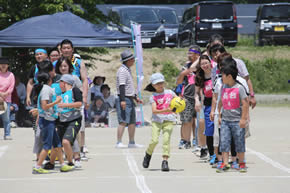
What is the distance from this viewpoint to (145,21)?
31.3m

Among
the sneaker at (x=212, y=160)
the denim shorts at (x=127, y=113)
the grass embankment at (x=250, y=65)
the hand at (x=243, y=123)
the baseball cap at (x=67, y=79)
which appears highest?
the baseball cap at (x=67, y=79)

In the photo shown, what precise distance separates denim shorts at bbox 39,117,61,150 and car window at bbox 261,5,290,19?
2299cm

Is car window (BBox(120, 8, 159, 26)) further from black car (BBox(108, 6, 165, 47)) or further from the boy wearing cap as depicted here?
the boy wearing cap

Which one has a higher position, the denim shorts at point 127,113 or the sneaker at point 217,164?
the denim shorts at point 127,113

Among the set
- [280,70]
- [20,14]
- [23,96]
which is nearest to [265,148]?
[23,96]

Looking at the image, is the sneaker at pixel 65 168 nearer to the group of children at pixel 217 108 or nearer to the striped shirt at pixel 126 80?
the group of children at pixel 217 108

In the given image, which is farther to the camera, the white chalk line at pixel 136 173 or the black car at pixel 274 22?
the black car at pixel 274 22

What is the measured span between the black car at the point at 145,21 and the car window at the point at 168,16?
3.08 feet

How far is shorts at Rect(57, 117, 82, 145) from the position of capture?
10.6 meters

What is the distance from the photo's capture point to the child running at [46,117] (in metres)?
10.4

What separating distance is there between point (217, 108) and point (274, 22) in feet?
72.4

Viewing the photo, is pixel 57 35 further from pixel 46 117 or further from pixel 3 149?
pixel 46 117

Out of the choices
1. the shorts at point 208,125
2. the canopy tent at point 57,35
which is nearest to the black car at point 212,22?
the canopy tent at point 57,35

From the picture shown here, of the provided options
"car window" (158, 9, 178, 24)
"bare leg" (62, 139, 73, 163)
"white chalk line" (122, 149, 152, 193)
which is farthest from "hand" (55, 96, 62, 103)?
"car window" (158, 9, 178, 24)
